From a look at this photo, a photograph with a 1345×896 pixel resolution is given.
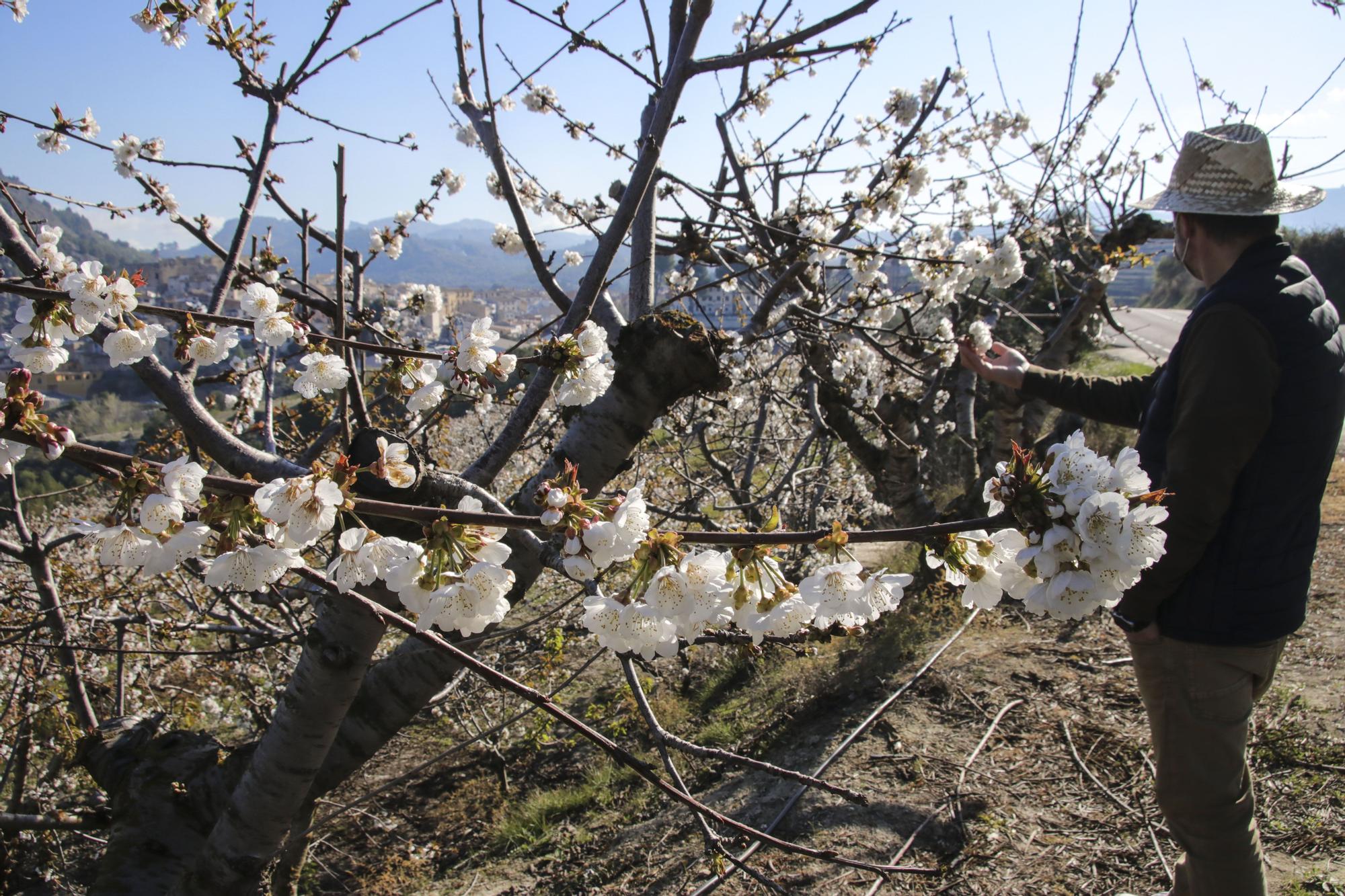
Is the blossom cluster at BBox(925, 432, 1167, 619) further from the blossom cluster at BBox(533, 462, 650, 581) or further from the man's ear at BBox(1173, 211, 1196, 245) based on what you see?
the man's ear at BBox(1173, 211, 1196, 245)

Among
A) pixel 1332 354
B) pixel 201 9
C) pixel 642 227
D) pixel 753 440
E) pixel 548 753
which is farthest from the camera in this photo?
pixel 753 440

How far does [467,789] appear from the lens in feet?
14.0

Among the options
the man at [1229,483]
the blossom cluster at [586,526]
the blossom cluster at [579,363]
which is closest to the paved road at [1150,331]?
the man at [1229,483]

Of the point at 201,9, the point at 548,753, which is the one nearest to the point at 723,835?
the point at 548,753

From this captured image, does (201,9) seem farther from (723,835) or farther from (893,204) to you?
(723,835)

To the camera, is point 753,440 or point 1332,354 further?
point 753,440

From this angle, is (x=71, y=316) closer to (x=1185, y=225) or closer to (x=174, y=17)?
(x=174, y=17)

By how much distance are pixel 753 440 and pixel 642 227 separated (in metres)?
3.07

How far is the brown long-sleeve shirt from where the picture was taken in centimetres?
157

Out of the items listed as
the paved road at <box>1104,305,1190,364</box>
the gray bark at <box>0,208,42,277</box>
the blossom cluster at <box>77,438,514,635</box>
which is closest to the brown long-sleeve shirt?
the blossom cluster at <box>77,438,514,635</box>

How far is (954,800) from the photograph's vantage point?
277 centimetres

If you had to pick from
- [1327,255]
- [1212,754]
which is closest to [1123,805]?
[1212,754]

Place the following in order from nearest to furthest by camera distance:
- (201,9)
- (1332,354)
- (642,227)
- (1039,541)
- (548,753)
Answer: (1039,541) → (1332,354) → (201,9) → (642,227) → (548,753)

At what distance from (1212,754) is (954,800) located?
1.24 m
